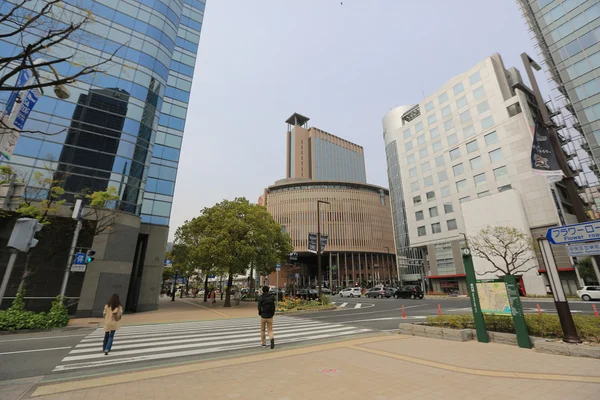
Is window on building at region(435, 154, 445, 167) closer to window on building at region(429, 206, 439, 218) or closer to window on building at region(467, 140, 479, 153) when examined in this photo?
window on building at region(467, 140, 479, 153)

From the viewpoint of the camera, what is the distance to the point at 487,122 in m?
44.5

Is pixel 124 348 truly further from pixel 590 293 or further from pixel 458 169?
pixel 458 169

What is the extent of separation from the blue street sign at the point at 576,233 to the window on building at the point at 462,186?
4335 cm

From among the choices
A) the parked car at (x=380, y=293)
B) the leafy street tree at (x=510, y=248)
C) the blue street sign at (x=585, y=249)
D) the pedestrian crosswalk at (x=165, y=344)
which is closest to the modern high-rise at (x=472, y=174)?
the leafy street tree at (x=510, y=248)

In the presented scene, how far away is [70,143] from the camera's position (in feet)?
69.4

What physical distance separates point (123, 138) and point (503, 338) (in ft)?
90.3

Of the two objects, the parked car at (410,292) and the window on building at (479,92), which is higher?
the window on building at (479,92)

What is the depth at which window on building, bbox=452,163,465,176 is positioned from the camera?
154 ft

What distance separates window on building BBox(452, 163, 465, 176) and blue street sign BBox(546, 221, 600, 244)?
146 ft

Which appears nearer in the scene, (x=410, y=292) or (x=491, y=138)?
(x=410, y=292)

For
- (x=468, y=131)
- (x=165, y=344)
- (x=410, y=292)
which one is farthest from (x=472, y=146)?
(x=165, y=344)

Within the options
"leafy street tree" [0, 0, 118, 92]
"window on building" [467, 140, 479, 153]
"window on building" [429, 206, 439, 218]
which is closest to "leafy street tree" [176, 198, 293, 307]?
"leafy street tree" [0, 0, 118, 92]

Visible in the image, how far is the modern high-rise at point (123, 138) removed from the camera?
65.0 feet

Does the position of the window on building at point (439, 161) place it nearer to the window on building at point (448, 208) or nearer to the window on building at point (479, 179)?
the window on building at point (479, 179)
